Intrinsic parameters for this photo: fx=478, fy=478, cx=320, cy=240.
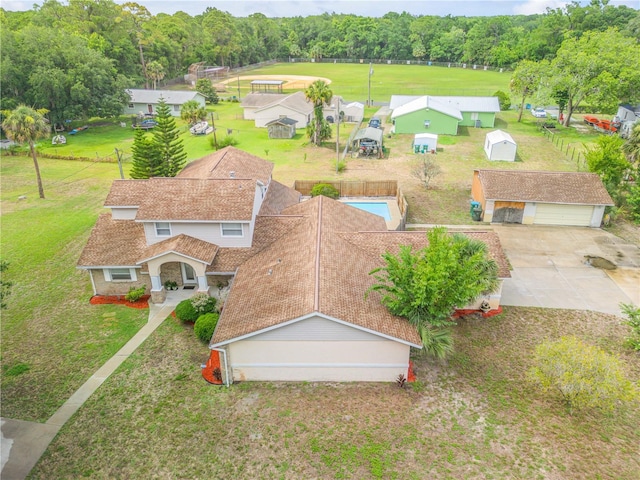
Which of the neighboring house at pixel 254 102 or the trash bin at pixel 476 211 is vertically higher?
the neighboring house at pixel 254 102

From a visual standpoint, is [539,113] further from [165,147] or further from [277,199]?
[165,147]

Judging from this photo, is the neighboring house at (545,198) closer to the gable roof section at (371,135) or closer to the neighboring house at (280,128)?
the gable roof section at (371,135)

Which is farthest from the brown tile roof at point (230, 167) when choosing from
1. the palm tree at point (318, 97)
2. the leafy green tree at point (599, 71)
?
the leafy green tree at point (599, 71)

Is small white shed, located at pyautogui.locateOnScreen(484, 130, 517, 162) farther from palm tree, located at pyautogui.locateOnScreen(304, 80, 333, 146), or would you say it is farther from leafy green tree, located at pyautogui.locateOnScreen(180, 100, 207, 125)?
leafy green tree, located at pyautogui.locateOnScreen(180, 100, 207, 125)

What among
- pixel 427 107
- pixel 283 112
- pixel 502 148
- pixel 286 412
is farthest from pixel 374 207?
pixel 283 112

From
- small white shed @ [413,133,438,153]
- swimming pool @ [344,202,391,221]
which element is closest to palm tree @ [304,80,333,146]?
small white shed @ [413,133,438,153]

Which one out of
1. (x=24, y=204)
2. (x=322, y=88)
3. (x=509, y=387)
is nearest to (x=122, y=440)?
(x=509, y=387)
